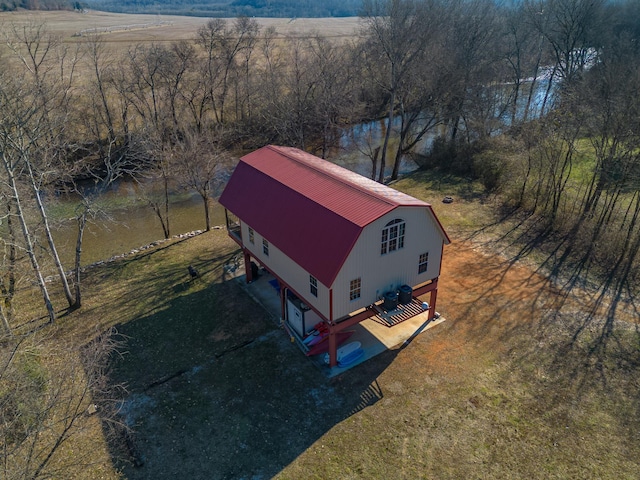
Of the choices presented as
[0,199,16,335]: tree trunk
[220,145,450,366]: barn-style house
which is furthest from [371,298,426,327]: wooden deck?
[0,199,16,335]: tree trunk

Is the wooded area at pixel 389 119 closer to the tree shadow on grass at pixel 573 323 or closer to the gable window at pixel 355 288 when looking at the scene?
the tree shadow on grass at pixel 573 323

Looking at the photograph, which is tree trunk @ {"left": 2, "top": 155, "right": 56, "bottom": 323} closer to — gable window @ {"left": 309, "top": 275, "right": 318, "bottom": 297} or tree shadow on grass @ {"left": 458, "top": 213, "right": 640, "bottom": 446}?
gable window @ {"left": 309, "top": 275, "right": 318, "bottom": 297}

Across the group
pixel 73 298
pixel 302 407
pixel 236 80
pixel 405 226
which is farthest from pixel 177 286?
pixel 236 80

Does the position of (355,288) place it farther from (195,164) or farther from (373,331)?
(195,164)

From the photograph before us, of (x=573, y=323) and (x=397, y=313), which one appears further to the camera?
(x=573, y=323)

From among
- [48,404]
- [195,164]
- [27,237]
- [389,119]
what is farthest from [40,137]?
[389,119]
